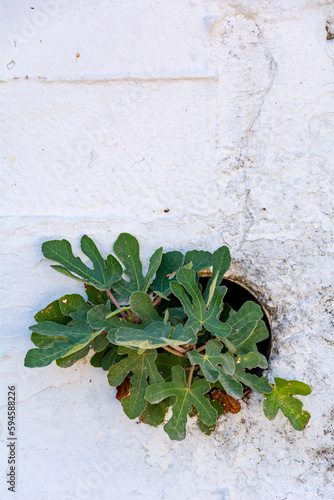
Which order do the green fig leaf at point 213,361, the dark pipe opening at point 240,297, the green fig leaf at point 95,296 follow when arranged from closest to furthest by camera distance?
the green fig leaf at point 213,361, the green fig leaf at point 95,296, the dark pipe opening at point 240,297

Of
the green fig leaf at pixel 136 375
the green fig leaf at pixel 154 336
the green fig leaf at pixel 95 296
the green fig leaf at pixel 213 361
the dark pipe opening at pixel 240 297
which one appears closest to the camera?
the green fig leaf at pixel 154 336

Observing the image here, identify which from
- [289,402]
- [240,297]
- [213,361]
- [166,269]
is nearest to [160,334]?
[213,361]

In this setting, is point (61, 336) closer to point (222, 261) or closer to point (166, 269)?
point (166, 269)

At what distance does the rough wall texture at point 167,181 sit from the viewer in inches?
59.8

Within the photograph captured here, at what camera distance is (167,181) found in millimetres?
1564

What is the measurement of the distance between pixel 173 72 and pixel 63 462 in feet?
4.50

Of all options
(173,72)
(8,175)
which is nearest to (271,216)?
(173,72)

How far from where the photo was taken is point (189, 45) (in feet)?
5.04

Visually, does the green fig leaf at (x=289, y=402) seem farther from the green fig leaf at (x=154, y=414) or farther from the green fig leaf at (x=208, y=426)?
the green fig leaf at (x=154, y=414)

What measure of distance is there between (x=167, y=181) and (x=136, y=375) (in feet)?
2.16

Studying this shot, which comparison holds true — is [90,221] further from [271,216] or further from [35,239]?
[271,216]

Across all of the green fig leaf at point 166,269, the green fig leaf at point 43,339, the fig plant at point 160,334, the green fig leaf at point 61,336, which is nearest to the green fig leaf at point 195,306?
the fig plant at point 160,334

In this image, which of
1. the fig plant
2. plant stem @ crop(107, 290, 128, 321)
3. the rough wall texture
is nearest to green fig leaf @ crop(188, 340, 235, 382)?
the fig plant

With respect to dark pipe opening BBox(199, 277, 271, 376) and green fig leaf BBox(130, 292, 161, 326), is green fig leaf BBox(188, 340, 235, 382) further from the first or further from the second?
dark pipe opening BBox(199, 277, 271, 376)
